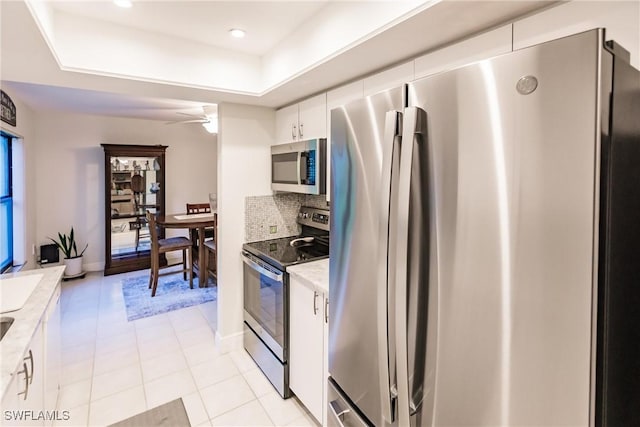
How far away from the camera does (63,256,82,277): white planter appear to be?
4.79 metres

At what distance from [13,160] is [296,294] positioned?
4110 mm

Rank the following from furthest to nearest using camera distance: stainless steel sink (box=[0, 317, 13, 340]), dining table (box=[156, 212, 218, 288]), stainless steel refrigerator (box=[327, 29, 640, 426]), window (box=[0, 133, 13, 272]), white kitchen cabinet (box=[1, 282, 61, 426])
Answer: dining table (box=[156, 212, 218, 288]) → window (box=[0, 133, 13, 272]) → stainless steel sink (box=[0, 317, 13, 340]) → white kitchen cabinet (box=[1, 282, 61, 426]) → stainless steel refrigerator (box=[327, 29, 640, 426])

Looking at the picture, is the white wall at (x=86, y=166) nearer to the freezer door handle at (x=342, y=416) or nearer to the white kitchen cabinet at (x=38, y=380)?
the white kitchen cabinet at (x=38, y=380)

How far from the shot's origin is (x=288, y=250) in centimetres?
259

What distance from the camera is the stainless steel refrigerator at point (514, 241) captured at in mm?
676

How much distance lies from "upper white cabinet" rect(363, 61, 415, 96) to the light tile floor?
206 cm

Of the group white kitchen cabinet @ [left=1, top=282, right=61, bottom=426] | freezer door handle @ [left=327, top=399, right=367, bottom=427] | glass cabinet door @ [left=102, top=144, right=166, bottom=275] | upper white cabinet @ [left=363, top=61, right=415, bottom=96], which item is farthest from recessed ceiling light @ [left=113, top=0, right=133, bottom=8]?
glass cabinet door @ [left=102, top=144, right=166, bottom=275]

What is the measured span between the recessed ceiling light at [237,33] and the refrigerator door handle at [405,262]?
1.62m

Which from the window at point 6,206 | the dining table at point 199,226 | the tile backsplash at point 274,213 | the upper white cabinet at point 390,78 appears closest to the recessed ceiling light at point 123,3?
the upper white cabinet at point 390,78

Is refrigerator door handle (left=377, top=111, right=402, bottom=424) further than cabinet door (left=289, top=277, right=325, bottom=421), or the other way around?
cabinet door (left=289, top=277, right=325, bottom=421)

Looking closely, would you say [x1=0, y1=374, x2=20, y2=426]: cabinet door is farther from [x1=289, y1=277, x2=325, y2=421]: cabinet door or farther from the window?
the window

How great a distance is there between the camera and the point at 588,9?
1.06 metres

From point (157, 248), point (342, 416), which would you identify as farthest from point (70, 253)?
point (342, 416)

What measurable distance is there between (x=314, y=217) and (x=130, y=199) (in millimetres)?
3794
